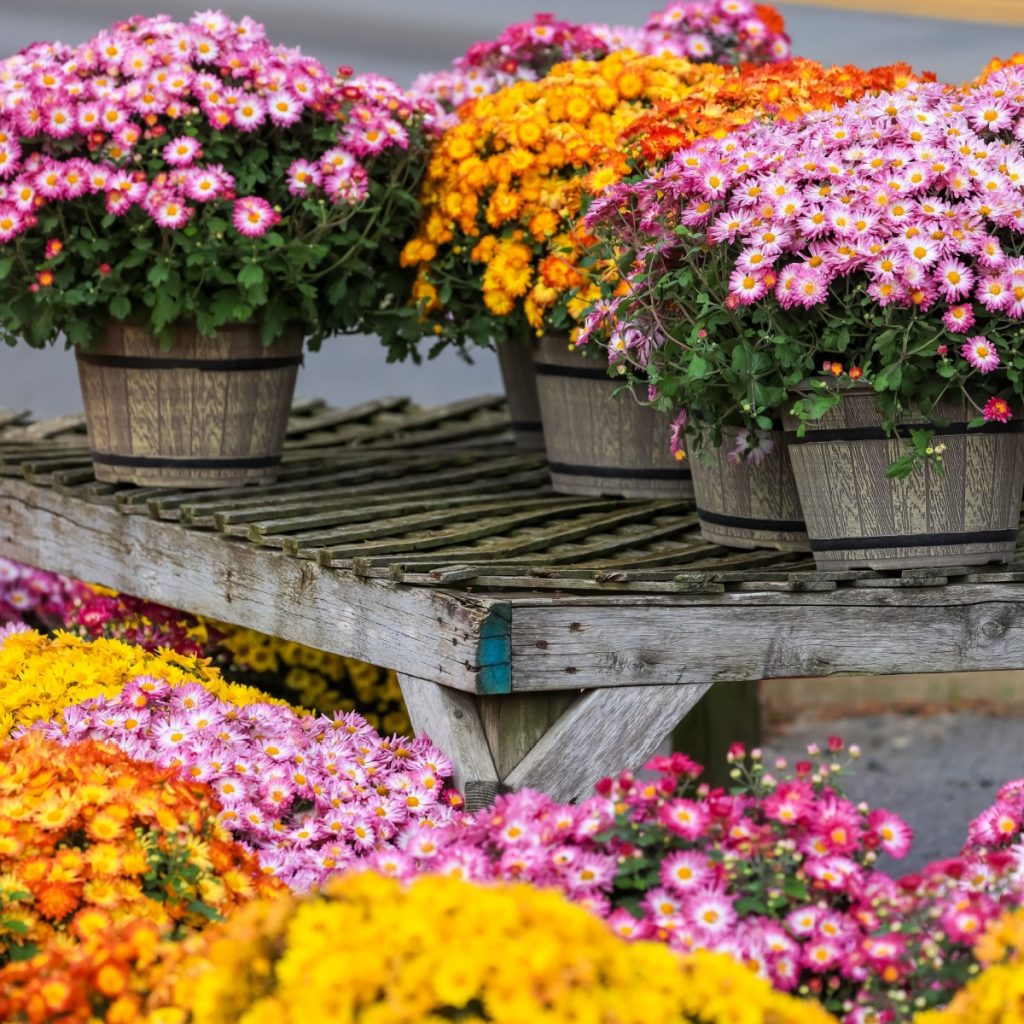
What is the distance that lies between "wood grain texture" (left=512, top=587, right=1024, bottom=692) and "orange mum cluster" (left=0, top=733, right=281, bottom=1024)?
625 mm

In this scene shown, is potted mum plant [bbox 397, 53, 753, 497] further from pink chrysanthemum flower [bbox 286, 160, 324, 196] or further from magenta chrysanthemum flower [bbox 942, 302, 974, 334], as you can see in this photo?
magenta chrysanthemum flower [bbox 942, 302, 974, 334]

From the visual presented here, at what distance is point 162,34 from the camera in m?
3.12

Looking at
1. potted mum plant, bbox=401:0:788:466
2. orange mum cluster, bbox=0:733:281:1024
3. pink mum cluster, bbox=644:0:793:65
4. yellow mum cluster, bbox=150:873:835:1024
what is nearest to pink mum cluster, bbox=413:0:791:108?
pink mum cluster, bbox=644:0:793:65

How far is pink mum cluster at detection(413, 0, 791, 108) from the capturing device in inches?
149

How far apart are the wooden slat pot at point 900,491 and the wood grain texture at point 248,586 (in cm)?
55

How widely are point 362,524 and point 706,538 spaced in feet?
2.02

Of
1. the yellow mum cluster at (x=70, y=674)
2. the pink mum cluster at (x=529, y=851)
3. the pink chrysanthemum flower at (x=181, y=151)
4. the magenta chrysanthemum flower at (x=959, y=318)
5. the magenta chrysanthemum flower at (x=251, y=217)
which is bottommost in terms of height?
the pink mum cluster at (x=529, y=851)

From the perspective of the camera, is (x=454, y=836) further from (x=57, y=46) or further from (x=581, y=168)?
(x=57, y=46)

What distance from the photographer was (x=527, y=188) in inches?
124

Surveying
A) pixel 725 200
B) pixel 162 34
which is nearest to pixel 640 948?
pixel 725 200

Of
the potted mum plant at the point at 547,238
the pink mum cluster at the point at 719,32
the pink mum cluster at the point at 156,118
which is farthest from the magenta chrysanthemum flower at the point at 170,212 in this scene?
the pink mum cluster at the point at 719,32

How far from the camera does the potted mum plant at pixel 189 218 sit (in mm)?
3006

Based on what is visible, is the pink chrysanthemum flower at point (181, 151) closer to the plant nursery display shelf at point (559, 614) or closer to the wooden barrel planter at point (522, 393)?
the plant nursery display shelf at point (559, 614)

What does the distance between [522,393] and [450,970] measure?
2.51m
